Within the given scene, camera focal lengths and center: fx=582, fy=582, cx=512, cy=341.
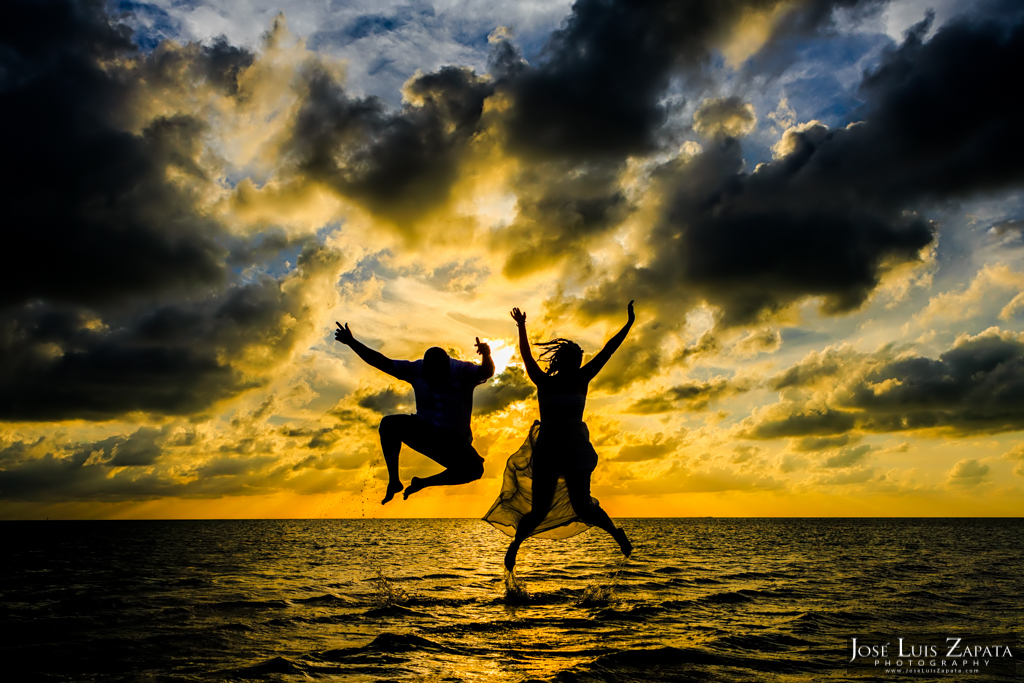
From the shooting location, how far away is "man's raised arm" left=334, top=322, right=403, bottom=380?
7.11 metres

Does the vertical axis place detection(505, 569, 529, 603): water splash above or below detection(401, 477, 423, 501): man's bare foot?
below

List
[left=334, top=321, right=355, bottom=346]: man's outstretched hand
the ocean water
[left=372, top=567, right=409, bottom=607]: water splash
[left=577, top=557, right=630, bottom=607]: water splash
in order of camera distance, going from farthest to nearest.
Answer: [left=577, top=557, right=630, bottom=607]: water splash, [left=372, top=567, right=409, bottom=607]: water splash, the ocean water, [left=334, top=321, right=355, bottom=346]: man's outstretched hand

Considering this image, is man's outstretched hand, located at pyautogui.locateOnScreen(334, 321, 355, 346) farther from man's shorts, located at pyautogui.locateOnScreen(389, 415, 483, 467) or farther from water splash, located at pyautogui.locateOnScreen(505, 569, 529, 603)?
water splash, located at pyautogui.locateOnScreen(505, 569, 529, 603)

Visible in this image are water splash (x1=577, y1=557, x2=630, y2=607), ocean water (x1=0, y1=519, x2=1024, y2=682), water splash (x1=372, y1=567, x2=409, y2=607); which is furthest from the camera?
water splash (x1=577, y1=557, x2=630, y2=607)

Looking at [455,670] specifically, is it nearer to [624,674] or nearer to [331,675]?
[331,675]

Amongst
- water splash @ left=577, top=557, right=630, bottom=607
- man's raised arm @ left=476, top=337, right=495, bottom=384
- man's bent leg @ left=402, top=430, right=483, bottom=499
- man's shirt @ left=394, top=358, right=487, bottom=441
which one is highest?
man's raised arm @ left=476, top=337, right=495, bottom=384

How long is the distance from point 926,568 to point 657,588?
1012 inches

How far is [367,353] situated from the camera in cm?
728

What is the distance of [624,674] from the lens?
42.8 ft

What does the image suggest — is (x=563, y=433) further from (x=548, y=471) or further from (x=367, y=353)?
(x=367, y=353)

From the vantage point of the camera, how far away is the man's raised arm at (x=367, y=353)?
7105 mm

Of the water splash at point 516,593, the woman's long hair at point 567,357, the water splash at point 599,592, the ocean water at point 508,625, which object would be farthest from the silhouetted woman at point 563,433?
the water splash at point 599,592

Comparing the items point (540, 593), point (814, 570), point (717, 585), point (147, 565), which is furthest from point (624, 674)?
point (147, 565)

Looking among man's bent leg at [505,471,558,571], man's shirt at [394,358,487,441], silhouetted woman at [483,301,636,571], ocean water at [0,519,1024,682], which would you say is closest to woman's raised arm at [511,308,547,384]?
silhouetted woman at [483,301,636,571]
